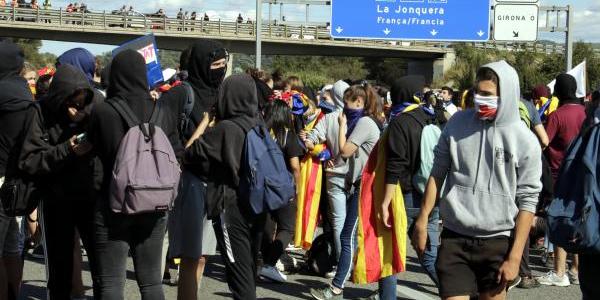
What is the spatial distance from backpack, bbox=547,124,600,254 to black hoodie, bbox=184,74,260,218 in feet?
6.93

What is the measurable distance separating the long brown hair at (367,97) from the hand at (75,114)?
3062 millimetres

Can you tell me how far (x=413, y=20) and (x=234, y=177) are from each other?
20.9m

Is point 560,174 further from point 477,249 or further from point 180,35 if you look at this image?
point 180,35

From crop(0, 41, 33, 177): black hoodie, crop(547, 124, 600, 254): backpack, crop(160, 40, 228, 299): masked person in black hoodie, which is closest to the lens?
crop(547, 124, 600, 254): backpack

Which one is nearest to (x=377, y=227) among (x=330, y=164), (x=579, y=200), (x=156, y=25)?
(x=330, y=164)

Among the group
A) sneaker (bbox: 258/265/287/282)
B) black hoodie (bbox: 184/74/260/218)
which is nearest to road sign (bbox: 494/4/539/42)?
sneaker (bbox: 258/265/287/282)

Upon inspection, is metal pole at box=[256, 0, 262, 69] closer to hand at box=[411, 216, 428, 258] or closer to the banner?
the banner

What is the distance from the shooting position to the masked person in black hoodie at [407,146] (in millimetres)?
6922

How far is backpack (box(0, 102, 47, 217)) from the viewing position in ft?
19.9

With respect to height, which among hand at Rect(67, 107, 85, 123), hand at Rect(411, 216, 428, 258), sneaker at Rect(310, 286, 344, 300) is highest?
hand at Rect(67, 107, 85, 123)

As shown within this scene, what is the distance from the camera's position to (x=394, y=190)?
273 inches

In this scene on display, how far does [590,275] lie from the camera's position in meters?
4.75

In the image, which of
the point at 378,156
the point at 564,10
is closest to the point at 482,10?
the point at 564,10

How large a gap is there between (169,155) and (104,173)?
409 millimetres
